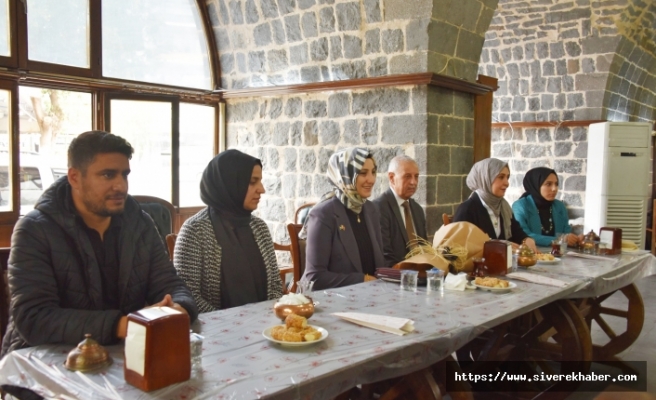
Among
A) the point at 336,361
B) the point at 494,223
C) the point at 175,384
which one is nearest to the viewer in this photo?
the point at 175,384

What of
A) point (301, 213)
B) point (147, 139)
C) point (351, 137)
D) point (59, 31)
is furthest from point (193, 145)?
point (351, 137)

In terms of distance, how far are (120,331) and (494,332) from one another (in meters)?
2.04

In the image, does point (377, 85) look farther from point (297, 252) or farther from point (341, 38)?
point (297, 252)

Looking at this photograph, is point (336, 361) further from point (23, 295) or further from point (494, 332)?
point (494, 332)

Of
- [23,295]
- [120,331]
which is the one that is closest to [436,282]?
[120,331]

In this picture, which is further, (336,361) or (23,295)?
(23,295)

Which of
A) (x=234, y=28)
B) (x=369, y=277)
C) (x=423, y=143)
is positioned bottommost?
(x=369, y=277)

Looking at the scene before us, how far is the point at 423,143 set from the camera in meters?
4.52

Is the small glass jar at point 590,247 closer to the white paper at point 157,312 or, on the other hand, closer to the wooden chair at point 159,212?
the wooden chair at point 159,212

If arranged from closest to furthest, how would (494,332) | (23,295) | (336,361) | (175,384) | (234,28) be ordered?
1. (175,384)
2. (336,361)
3. (23,295)
4. (494,332)
5. (234,28)

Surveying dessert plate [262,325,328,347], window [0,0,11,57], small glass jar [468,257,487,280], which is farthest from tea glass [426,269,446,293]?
window [0,0,11,57]

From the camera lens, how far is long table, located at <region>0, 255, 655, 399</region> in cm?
142

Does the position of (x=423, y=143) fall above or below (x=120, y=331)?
above

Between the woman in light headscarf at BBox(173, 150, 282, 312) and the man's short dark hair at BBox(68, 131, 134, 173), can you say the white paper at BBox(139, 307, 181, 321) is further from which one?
the woman in light headscarf at BBox(173, 150, 282, 312)
